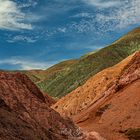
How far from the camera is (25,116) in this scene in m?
31.2

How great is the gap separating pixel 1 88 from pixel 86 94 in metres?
81.8

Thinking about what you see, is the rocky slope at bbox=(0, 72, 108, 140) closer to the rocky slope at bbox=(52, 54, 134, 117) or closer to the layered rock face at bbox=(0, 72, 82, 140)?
the layered rock face at bbox=(0, 72, 82, 140)

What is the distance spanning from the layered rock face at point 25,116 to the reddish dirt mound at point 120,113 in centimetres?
978

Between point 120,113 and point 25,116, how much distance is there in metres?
22.6

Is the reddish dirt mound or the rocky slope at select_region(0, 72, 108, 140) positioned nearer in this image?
the rocky slope at select_region(0, 72, 108, 140)

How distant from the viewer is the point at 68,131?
109 ft

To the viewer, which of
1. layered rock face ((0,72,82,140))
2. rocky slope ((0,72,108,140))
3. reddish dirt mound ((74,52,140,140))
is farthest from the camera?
reddish dirt mound ((74,52,140,140))

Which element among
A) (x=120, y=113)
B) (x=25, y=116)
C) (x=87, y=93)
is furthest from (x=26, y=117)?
(x=87, y=93)

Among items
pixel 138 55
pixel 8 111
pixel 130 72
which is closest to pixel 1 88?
pixel 8 111

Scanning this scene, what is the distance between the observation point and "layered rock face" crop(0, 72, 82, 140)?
1102 inches

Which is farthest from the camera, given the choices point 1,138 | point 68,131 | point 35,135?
point 68,131

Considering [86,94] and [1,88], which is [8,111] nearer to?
[1,88]

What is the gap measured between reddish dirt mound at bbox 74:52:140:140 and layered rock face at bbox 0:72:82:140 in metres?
9.78

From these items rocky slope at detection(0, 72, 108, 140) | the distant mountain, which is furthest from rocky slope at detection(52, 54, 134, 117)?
rocky slope at detection(0, 72, 108, 140)
